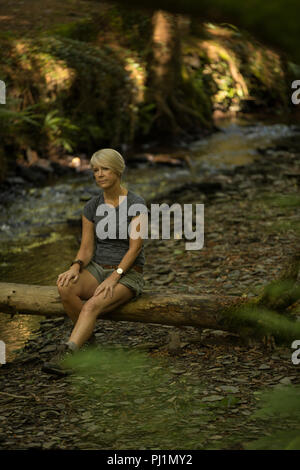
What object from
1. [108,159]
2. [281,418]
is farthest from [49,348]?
[281,418]

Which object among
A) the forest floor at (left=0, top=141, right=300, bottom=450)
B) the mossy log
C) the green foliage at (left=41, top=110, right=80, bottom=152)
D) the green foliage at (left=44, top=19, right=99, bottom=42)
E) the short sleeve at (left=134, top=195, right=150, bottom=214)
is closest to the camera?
the forest floor at (left=0, top=141, right=300, bottom=450)

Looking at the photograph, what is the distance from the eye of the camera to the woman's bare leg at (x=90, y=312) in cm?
488

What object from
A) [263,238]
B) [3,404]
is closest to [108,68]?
[263,238]

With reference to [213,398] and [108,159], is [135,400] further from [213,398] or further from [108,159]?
[108,159]

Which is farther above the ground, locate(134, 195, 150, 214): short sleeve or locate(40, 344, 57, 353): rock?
locate(134, 195, 150, 214): short sleeve

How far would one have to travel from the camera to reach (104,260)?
5266 millimetres

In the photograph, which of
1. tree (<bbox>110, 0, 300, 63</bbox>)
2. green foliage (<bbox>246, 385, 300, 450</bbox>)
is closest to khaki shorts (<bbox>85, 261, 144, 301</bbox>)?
green foliage (<bbox>246, 385, 300, 450</bbox>)

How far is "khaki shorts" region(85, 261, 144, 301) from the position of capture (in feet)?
16.5

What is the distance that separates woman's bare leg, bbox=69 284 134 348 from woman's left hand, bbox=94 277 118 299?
3 centimetres

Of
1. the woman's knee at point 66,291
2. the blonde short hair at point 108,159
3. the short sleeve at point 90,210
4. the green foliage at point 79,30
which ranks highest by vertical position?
the green foliage at point 79,30

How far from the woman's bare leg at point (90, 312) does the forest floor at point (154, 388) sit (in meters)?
0.28

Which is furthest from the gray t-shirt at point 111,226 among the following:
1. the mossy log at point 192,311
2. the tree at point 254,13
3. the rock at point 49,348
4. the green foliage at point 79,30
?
the green foliage at point 79,30

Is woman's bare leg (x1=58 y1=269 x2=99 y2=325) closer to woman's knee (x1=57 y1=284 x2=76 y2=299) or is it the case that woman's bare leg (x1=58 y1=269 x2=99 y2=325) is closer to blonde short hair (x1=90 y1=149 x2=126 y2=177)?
woman's knee (x1=57 y1=284 x2=76 y2=299)

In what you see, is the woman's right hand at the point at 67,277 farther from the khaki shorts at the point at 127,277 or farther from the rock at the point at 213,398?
the rock at the point at 213,398
